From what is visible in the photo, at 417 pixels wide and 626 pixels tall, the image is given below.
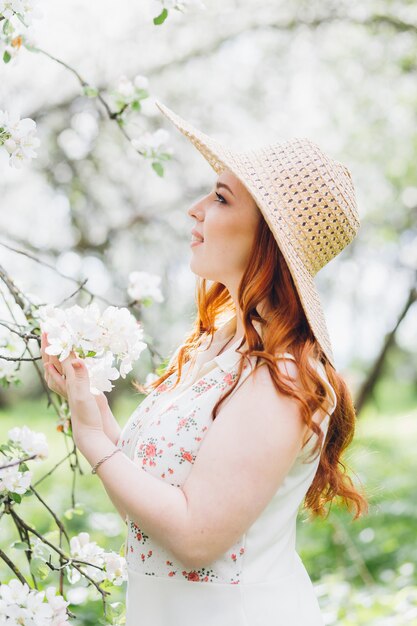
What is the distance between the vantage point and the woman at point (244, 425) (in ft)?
4.62

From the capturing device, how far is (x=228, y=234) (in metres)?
1.65

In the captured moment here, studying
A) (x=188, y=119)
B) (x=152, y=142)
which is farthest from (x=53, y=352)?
(x=188, y=119)

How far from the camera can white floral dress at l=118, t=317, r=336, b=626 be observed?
1.50m

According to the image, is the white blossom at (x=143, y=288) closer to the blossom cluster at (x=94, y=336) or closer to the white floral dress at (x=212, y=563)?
the white floral dress at (x=212, y=563)

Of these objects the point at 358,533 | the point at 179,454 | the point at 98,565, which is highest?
the point at 179,454

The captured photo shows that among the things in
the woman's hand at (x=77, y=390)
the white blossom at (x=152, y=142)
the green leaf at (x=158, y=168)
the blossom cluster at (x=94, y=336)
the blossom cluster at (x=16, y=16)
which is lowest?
the woman's hand at (x=77, y=390)

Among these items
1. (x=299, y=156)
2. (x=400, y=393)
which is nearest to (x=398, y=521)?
(x=299, y=156)

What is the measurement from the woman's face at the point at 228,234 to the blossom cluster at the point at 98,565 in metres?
0.67

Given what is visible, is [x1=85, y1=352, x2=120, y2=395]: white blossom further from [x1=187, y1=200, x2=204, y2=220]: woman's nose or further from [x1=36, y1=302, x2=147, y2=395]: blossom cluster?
[x1=187, y1=200, x2=204, y2=220]: woman's nose

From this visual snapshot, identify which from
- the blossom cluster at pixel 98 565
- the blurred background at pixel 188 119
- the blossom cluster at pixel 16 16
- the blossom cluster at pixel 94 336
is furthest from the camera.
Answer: the blurred background at pixel 188 119

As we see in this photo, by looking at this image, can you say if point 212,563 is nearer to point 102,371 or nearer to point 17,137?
point 102,371

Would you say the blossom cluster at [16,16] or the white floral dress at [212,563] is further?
the blossom cluster at [16,16]

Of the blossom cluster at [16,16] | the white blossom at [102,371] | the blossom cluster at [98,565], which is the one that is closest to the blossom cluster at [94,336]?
the white blossom at [102,371]

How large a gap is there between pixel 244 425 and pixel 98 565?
617mm
